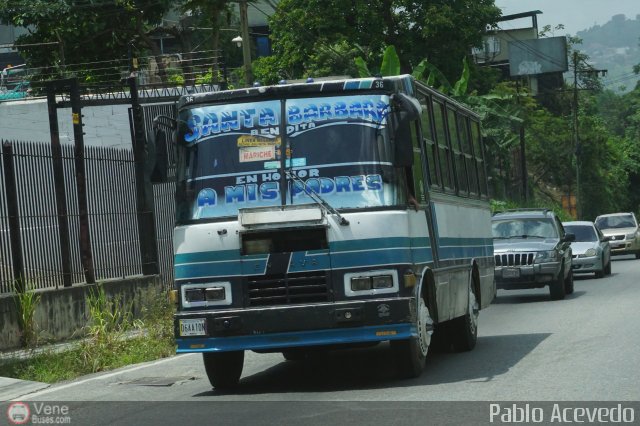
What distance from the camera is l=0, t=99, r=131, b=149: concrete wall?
32.6 meters

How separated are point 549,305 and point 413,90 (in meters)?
10.6

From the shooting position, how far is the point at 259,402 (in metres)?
10.3

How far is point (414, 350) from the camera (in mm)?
11094

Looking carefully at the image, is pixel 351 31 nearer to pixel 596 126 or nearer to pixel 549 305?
pixel 596 126

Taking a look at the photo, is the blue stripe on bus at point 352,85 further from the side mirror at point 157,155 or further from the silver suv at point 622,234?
the silver suv at point 622,234

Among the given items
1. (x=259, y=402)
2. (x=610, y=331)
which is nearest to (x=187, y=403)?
(x=259, y=402)

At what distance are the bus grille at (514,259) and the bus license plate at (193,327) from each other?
41.7ft

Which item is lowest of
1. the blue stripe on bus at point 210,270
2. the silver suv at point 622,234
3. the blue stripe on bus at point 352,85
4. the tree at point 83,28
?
the silver suv at point 622,234

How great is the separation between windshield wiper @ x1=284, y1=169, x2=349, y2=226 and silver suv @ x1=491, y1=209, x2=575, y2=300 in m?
11.6

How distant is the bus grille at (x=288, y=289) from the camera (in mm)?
10719

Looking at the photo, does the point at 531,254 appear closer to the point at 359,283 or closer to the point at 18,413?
the point at 359,283

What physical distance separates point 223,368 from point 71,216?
7.25 metres

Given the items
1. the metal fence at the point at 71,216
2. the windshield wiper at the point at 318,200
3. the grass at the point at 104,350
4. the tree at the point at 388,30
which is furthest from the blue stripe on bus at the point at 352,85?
the tree at the point at 388,30

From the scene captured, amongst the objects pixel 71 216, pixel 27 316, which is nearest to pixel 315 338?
pixel 27 316
